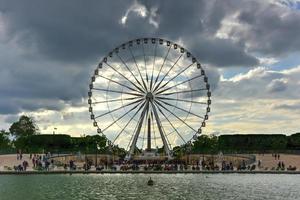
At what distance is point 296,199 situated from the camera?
35844 millimetres

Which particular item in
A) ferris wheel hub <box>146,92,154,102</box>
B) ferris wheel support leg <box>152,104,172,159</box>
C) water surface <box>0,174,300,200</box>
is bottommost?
water surface <box>0,174,300,200</box>

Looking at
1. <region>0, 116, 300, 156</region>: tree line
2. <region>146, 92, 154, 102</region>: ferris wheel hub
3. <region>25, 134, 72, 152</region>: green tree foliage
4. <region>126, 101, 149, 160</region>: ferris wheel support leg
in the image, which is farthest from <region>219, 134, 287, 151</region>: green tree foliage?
<region>146, 92, 154, 102</region>: ferris wheel hub

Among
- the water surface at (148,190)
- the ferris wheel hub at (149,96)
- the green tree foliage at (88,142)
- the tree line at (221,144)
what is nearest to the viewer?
the water surface at (148,190)

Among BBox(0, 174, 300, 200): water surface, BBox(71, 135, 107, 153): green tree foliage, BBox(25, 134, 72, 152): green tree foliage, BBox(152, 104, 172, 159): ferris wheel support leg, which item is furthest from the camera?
BBox(71, 135, 107, 153): green tree foliage

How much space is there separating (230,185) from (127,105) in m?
27.6

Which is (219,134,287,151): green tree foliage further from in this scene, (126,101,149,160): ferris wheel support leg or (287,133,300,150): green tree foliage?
(126,101,149,160): ferris wheel support leg

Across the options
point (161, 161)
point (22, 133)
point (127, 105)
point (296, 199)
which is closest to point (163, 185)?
point (296, 199)

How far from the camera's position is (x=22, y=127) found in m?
136

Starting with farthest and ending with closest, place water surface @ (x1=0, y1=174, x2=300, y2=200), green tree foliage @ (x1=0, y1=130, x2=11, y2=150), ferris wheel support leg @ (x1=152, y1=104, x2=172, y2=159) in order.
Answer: green tree foliage @ (x1=0, y1=130, x2=11, y2=150) → ferris wheel support leg @ (x1=152, y1=104, x2=172, y2=159) → water surface @ (x1=0, y1=174, x2=300, y2=200)

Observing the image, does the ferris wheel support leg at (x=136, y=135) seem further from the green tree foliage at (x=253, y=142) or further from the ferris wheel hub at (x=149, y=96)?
the green tree foliage at (x=253, y=142)

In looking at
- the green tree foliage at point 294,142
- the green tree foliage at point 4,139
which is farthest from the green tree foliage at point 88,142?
the green tree foliage at point 294,142

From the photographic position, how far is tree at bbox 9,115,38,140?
135600mm

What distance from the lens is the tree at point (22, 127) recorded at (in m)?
136

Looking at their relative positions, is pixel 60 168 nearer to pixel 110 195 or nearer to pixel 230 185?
pixel 230 185
